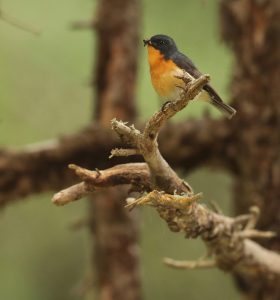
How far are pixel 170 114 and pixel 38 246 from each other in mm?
7234

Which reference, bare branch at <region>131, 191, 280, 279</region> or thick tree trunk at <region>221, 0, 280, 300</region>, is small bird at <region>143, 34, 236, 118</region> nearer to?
bare branch at <region>131, 191, 280, 279</region>

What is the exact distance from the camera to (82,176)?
2.73m

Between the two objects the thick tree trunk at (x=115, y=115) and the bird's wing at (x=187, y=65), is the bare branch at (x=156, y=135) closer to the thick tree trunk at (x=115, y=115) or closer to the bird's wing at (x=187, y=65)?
the bird's wing at (x=187, y=65)

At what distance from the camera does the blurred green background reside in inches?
273

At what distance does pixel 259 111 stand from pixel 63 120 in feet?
11.7

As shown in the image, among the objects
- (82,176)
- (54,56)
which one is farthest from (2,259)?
(82,176)

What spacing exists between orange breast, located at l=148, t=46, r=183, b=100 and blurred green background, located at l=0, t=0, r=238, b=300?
12.1 feet

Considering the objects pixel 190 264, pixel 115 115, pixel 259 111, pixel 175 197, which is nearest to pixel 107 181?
pixel 175 197

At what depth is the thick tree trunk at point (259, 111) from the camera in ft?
17.7

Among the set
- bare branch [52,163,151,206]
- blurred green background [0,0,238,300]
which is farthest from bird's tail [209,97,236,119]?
blurred green background [0,0,238,300]

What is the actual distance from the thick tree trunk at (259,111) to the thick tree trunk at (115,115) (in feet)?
2.90

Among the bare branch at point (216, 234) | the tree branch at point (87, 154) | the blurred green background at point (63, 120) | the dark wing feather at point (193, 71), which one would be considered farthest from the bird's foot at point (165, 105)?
the blurred green background at point (63, 120)

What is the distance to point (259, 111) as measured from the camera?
5.45m

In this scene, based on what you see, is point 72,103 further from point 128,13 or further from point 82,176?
point 82,176
